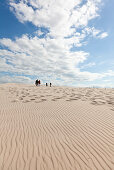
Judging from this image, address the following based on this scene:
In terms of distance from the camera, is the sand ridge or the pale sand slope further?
the sand ridge

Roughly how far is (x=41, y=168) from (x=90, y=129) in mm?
2749

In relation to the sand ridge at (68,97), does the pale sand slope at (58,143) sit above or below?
below

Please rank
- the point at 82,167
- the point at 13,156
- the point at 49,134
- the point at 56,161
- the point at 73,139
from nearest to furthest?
the point at 82,167 < the point at 56,161 < the point at 13,156 < the point at 73,139 < the point at 49,134

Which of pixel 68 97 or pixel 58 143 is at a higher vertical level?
pixel 68 97

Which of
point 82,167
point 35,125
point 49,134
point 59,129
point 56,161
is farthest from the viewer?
point 35,125

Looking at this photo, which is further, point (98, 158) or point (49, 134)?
point (49, 134)

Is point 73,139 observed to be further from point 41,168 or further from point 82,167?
point 41,168

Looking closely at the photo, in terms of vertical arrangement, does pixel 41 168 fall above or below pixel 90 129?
below

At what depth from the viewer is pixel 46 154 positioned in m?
3.64

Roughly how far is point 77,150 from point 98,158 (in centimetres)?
67

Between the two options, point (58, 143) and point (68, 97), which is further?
point (68, 97)

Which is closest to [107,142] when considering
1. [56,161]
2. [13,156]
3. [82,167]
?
[82,167]

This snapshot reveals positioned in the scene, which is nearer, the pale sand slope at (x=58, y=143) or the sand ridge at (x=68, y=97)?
the pale sand slope at (x=58, y=143)

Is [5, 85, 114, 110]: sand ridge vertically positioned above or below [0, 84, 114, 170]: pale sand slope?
above
